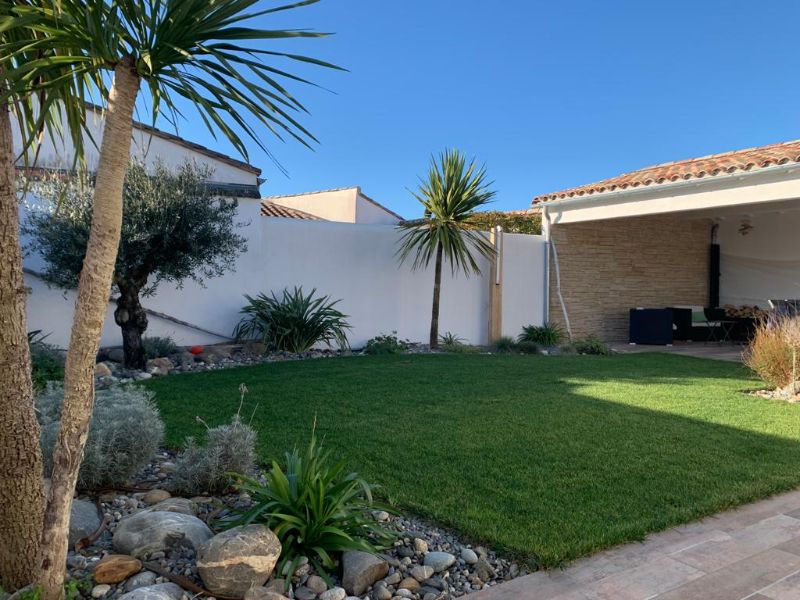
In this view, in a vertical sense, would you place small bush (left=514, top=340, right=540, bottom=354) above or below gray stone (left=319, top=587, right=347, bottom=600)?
above

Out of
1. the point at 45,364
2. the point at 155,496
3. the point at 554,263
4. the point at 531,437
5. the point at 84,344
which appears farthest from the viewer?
the point at 554,263

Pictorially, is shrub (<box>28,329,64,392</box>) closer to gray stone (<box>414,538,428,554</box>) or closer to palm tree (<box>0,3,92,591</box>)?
palm tree (<box>0,3,92,591</box>)

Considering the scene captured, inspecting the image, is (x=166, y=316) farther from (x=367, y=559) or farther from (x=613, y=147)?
(x=613, y=147)

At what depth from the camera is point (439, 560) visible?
253 centimetres

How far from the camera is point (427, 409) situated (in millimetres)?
5469

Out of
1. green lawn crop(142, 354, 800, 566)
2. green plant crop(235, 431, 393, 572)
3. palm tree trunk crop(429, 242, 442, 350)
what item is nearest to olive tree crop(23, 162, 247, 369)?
green lawn crop(142, 354, 800, 566)

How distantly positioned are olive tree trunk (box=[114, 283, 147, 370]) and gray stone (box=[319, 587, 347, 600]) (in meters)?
6.08

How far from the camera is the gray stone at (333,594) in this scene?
7.30 feet

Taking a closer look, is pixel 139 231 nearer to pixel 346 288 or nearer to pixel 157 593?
pixel 346 288

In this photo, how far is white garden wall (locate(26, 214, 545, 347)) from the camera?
28.9 feet

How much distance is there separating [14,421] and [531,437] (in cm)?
350

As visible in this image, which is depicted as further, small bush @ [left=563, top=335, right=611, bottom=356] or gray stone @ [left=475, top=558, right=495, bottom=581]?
small bush @ [left=563, top=335, right=611, bottom=356]

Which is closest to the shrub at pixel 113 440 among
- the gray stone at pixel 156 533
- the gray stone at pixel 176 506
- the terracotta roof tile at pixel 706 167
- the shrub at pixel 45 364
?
the gray stone at pixel 176 506

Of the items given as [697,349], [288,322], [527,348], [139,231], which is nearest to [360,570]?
[139,231]
